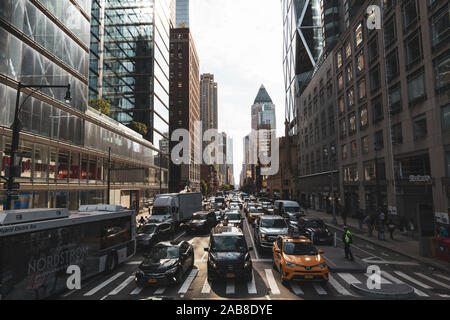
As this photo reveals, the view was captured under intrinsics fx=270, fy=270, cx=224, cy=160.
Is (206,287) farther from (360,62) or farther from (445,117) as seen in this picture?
(360,62)

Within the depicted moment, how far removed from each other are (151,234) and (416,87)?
1087 inches

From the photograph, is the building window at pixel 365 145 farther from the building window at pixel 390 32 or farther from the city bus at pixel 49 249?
the city bus at pixel 49 249

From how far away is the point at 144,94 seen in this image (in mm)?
61750

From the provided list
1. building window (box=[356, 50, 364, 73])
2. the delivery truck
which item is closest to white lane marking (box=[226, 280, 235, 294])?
the delivery truck

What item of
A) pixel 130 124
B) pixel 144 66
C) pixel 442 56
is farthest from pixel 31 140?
pixel 144 66

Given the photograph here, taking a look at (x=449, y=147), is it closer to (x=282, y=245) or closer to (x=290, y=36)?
(x=282, y=245)

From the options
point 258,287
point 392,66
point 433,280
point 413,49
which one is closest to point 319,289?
point 258,287

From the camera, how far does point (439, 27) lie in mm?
22797

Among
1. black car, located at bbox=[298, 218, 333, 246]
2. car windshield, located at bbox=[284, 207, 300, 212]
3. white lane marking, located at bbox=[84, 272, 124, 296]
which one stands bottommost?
white lane marking, located at bbox=[84, 272, 124, 296]

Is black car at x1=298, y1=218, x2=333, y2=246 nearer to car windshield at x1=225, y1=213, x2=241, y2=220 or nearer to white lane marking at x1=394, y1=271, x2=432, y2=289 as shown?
white lane marking at x1=394, y1=271, x2=432, y2=289

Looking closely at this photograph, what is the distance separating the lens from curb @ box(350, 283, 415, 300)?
32.0 feet

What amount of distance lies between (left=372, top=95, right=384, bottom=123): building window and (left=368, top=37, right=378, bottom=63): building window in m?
5.20

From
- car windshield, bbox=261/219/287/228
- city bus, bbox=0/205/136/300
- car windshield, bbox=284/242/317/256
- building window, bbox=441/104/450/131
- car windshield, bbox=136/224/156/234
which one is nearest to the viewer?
city bus, bbox=0/205/136/300

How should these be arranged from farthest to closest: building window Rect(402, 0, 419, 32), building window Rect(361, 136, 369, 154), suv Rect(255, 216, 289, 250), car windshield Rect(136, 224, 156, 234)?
building window Rect(361, 136, 369, 154) → building window Rect(402, 0, 419, 32) → car windshield Rect(136, 224, 156, 234) → suv Rect(255, 216, 289, 250)
